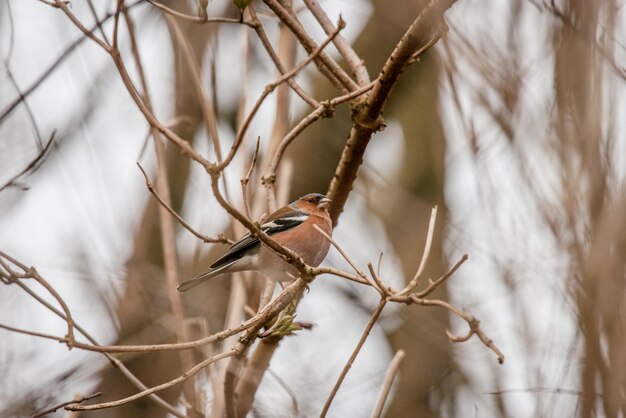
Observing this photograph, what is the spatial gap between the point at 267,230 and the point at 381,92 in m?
2.06

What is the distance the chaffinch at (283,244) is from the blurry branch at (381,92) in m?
0.24

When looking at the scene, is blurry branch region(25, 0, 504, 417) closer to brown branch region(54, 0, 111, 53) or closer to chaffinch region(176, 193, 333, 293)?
brown branch region(54, 0, 111, 53)

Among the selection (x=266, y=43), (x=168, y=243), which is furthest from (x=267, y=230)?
(x=266, y=43)

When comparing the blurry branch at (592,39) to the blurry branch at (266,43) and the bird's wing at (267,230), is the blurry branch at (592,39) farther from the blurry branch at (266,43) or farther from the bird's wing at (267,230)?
the bird's wing at (267,230)

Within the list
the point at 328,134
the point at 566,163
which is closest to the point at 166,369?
the point at 328,134

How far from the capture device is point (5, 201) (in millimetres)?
6383

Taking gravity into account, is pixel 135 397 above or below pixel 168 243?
below

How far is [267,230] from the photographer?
20.6ft

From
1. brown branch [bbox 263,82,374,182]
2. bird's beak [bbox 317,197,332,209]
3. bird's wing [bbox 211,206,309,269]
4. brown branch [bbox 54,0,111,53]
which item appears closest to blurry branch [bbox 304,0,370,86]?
brown branch [bbox 263,82,374,182]

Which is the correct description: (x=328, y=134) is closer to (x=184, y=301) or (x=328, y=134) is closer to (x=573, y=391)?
(x=184, y=301)

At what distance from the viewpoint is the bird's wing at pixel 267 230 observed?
19.0 feet

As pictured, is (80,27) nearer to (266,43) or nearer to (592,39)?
(266,43)

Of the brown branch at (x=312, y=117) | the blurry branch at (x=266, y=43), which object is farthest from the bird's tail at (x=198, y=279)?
the blurry branch at (x=266, y=43)

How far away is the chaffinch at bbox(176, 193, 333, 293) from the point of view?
225 inches
